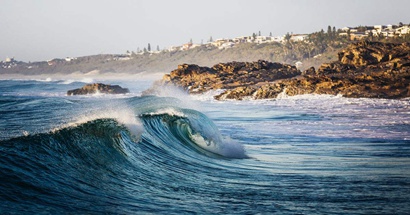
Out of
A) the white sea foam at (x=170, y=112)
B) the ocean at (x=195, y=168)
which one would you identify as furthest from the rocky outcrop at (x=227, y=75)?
the ocean at (x=195, y=168)

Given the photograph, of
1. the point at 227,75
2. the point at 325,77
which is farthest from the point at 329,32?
the point at 325,77

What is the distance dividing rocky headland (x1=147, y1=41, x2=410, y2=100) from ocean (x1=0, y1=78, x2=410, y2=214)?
15.7m

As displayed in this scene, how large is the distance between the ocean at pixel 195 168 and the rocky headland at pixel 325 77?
619 inches

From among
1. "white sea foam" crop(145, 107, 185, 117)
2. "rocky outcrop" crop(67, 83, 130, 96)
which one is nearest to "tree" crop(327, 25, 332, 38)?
"rocky outcrop" crop(67, 83, 130, 96)

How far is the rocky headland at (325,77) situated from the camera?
3441 centimetres

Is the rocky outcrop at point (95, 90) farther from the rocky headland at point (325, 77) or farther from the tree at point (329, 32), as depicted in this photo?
the tree at point (329, 32)

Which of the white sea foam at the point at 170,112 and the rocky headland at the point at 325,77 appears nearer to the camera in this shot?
the white sea foam at the point at 170,112

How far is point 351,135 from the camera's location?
1714 cm

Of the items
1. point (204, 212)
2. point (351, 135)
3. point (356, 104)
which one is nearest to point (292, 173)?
point (204, 212)

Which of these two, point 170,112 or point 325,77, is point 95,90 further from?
point 170,112

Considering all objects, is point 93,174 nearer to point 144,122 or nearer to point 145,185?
point 145,185

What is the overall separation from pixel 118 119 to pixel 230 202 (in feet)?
23.6

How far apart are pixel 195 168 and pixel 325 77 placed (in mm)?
28435

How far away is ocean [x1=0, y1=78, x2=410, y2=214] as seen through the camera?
24.2 feet
